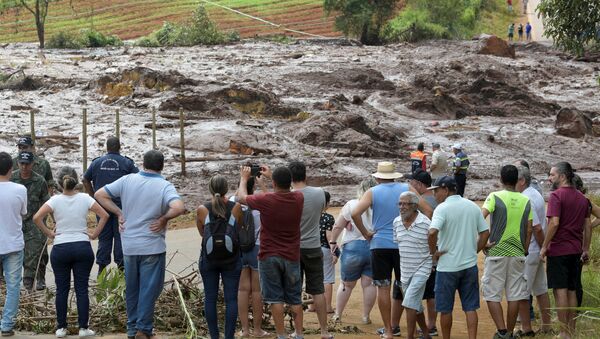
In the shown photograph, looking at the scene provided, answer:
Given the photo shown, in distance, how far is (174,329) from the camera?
10617 millimetres

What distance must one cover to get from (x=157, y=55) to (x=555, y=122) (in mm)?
19742

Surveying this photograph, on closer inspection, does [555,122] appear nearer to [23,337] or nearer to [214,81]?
[214,81]

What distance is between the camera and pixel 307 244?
1017 centimetres

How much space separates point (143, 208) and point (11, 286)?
159 cm

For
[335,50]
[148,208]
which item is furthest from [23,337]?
[335,50]

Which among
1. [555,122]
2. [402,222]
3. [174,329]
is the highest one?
[402,222]

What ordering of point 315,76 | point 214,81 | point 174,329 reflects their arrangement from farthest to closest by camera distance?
point 315,76 → point 214,81 → point 174,329

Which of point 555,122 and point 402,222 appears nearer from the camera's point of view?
point 402,222

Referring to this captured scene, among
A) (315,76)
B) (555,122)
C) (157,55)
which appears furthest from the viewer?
(157,55)

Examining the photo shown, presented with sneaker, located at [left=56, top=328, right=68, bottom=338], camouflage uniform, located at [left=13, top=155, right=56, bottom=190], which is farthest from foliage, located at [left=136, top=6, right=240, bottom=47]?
sneaker, located at [left=56, top=328, right=68, bottom=338]

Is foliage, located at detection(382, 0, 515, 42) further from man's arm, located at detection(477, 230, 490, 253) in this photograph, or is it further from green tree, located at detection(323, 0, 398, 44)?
man's arm, located at detection(477, 230, 490, 253)

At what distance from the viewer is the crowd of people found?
31.8 ft

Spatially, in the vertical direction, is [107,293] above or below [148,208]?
below

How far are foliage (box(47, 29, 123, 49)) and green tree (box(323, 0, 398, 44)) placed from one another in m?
12.0
